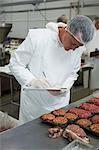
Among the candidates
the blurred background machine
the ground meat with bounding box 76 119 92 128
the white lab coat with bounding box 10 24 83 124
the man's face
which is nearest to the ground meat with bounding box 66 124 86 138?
the ground meat with bounding box 76 119 92 128

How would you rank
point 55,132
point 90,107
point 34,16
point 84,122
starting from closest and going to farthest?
point 55,132 < point 84,122 < point 90,107 < point 34,16

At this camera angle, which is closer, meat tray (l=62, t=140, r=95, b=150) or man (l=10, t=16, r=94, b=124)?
meat tray (l=62, t=140, r=95, b=150)

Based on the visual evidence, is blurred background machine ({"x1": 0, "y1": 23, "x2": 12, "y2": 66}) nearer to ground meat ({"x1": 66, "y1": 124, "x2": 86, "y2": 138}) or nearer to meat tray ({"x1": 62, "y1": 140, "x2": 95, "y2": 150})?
ground meat ({"x1": 66, "y1": 124, "x2": 86, "y2": 138})

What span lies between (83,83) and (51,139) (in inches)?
123

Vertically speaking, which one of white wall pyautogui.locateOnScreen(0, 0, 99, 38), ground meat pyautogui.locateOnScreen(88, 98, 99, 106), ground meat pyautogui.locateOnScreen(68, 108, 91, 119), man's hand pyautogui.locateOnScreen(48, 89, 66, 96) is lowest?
ground meat pyautogui.locateOnScreen(68, 108, 91, 119)

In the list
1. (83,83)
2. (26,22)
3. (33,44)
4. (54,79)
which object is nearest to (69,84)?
(54,79)

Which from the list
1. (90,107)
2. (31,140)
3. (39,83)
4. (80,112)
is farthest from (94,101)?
(31,140)

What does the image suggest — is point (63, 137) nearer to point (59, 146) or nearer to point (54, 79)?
point (59, 146)

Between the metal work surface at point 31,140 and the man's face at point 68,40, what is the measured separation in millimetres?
549

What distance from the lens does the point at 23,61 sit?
152 cm

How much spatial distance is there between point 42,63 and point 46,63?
28 millimetres

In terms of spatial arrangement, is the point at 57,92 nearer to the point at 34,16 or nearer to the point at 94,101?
the point at 94,101

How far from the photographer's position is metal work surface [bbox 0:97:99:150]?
102cm

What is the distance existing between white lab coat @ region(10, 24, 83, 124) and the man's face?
7 cm
